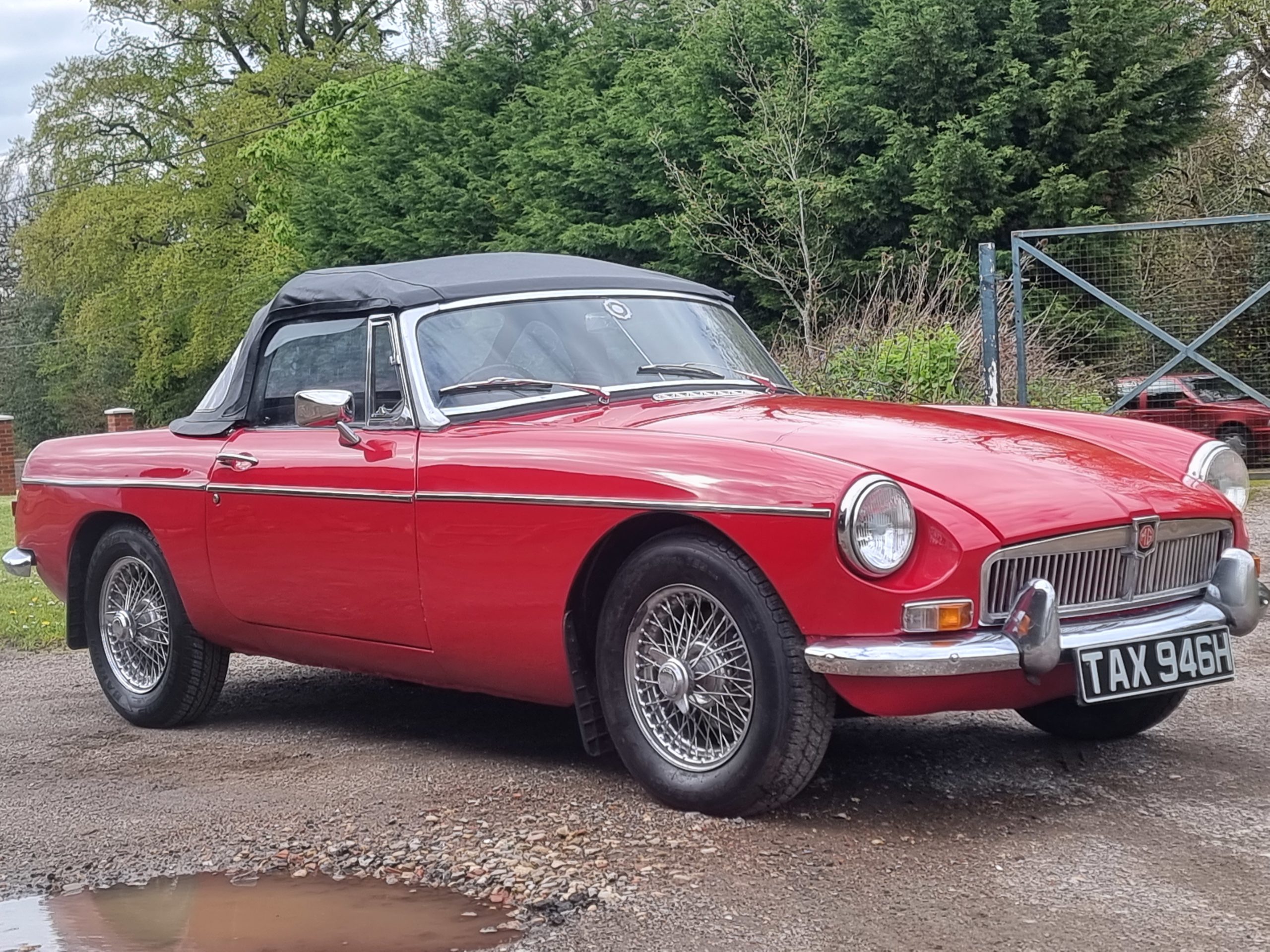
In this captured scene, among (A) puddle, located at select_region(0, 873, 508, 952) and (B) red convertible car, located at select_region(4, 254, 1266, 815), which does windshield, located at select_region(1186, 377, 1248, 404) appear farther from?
(A) puddle, located at select_region(0, 873, 508, 952)

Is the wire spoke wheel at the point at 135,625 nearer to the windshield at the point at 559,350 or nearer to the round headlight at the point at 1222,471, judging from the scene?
the windshield at the point at 559,350

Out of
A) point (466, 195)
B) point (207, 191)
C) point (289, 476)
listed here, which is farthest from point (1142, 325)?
point (207, 191)

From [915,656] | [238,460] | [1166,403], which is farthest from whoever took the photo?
[1166,403]

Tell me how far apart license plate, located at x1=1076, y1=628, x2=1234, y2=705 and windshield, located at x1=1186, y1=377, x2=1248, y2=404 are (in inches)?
312

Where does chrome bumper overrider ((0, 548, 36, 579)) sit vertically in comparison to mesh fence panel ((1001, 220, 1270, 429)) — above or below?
below

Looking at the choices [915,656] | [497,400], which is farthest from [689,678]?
[497,400]

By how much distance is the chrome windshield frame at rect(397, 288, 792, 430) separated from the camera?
16.2 ft

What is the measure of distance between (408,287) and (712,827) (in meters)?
2.25

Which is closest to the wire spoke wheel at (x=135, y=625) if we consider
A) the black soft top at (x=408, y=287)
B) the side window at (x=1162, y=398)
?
the black soft top at (x=408, y=287)

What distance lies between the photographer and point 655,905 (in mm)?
3393

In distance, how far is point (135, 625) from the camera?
6.08m

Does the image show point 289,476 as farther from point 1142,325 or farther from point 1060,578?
point 1142,325

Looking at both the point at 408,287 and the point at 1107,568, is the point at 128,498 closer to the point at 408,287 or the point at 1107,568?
the point at 408,287

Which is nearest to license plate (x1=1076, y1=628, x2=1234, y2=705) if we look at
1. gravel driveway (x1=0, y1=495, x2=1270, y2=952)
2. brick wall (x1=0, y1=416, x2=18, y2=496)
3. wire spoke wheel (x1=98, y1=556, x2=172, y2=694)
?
gravel driveway (x1=0, y1=495, x2=1270, y2=952)
